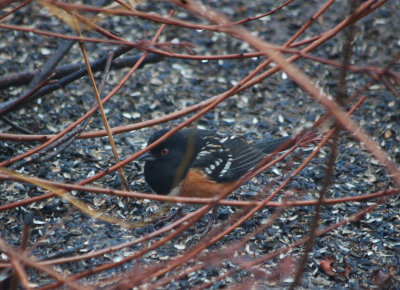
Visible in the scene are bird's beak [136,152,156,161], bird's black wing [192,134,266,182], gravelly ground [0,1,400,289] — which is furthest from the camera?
bird's black wing [192,134,266,182]

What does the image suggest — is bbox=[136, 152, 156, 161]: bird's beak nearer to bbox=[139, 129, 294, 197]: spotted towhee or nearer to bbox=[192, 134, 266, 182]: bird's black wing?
bbox=[139, 129, 294, 197]: spotted towhee

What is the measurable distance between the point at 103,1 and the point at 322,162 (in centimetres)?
191

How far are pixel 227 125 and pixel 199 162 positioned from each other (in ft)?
2.80

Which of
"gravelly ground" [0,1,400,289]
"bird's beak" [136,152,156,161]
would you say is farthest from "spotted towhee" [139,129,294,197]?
"gravelly ground" [0,1,400,289]

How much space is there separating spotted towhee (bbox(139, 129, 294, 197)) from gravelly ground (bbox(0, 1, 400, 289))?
0.16 metres

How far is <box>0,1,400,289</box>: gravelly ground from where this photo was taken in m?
2.99

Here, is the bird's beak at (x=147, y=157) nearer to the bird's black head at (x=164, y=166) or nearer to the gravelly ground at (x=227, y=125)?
the bird's black head at (x=164, y=166)

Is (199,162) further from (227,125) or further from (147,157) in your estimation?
(227,125)

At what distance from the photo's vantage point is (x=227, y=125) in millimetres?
4234

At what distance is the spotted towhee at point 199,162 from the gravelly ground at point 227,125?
0.16m

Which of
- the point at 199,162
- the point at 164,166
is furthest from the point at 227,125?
the point at 164,166

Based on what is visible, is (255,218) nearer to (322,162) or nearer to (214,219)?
(214,219)

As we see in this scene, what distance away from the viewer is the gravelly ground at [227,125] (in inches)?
118

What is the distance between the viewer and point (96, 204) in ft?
10.7
